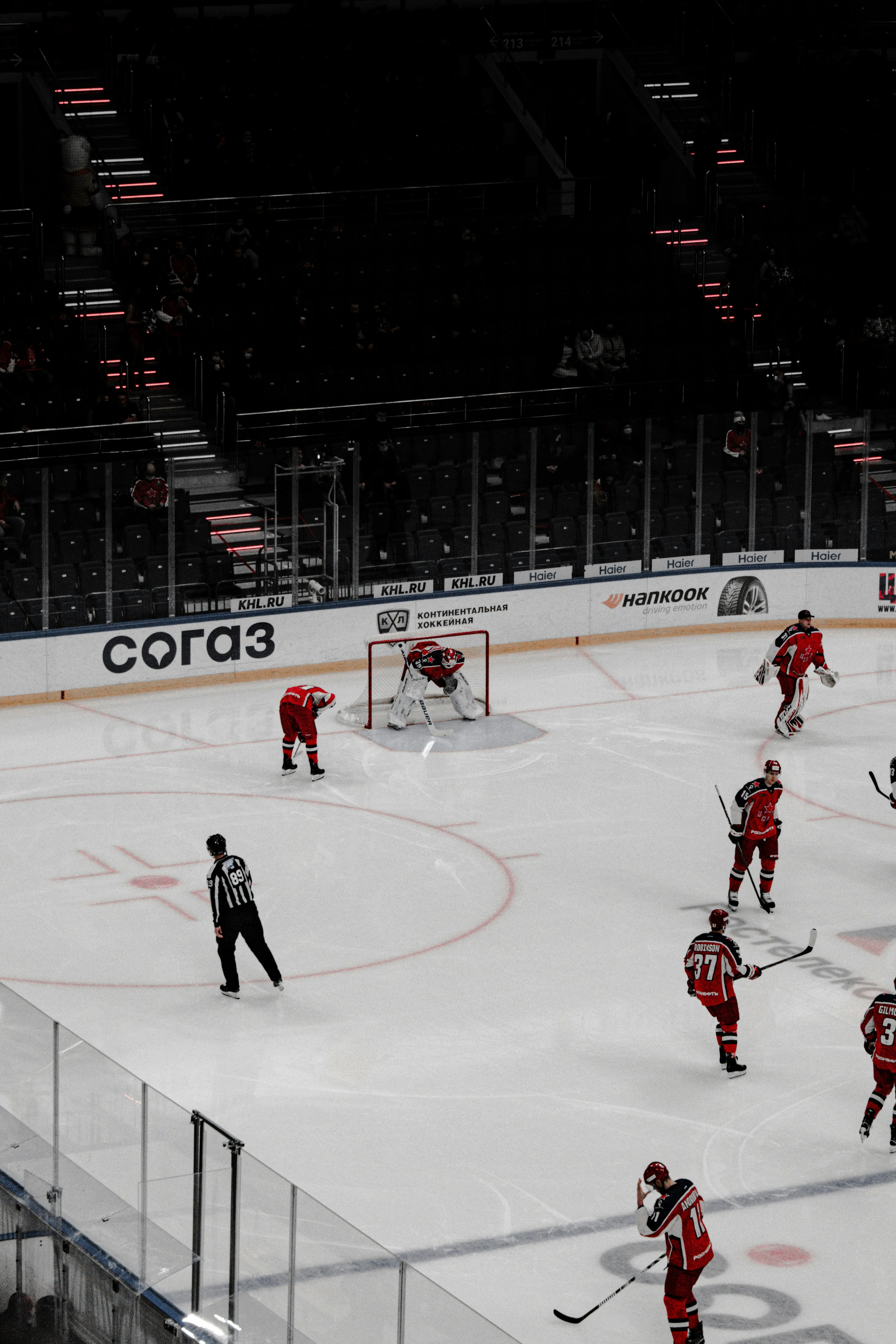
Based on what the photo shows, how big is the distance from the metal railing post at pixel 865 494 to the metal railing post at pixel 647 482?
2.73m

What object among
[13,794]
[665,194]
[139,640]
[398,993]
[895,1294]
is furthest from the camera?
[665,194]

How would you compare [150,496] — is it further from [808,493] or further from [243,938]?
[243,938]

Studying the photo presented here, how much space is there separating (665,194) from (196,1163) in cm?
2398

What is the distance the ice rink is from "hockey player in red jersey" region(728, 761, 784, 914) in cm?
28

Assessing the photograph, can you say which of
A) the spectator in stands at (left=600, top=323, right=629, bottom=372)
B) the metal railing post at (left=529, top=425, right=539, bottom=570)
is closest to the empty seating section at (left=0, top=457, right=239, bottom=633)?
the metal railing post at (left=529, top=425, right=539, bottom=570)

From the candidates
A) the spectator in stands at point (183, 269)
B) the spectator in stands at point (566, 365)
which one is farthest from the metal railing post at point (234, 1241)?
the spectator in stands at point (566, 365)

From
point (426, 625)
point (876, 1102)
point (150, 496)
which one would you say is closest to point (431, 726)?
point (426, 625)

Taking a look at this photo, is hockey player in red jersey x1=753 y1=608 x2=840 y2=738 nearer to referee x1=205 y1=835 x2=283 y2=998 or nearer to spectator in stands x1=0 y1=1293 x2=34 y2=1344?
referee x1=205 y1=835 x2=283 y2=998

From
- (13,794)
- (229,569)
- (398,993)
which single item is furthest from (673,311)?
(398,993)

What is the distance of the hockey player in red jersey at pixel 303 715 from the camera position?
16734 millimetres

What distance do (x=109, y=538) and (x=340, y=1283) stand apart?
1412 centimetres

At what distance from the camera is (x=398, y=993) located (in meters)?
12.3

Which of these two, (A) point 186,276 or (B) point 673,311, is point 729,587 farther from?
(A) point 186,276

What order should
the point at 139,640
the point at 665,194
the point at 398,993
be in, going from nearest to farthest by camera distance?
the point at 398,993
the point at 139,640
the point at 665,194
